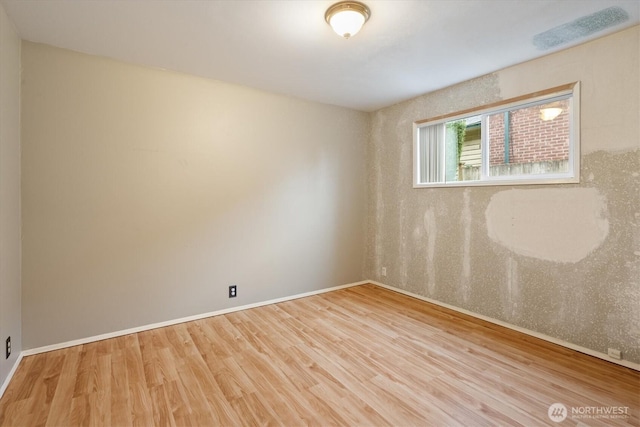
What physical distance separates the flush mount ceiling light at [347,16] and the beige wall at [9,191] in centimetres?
215

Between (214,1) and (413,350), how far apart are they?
2.94 metres

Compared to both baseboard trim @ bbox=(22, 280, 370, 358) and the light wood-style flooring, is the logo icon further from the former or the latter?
baseboard trim @ bbox=(22, 280, 370, 358)

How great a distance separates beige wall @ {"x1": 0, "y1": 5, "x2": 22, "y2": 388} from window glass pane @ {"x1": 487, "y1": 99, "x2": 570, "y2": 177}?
13.3 feet

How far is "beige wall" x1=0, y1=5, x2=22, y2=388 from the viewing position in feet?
6.41

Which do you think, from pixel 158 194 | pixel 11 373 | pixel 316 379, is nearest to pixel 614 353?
pixel 316 379

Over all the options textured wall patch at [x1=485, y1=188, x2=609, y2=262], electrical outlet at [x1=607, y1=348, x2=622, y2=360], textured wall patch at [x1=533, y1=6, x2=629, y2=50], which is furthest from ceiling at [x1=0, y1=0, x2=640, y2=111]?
electrical outlet at [x1=607, y1=348, x2=622, y2=360]

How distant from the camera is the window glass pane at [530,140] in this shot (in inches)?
103

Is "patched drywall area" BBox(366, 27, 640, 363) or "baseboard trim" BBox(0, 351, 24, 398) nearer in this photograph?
"baseboard trim" BBox(0, 351, 24, 398)

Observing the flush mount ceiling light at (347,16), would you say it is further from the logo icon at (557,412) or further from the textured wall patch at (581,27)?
the logo icon at (557,412)

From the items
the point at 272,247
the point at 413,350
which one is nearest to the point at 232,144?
the point at 272,247

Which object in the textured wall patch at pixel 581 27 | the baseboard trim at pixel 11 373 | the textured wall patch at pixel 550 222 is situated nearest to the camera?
the baseboard trim at pixel 11 373

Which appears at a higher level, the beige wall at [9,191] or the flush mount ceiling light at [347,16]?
the flush mount ceiling light at [347,16]

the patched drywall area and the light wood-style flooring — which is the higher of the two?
the patched drywall area

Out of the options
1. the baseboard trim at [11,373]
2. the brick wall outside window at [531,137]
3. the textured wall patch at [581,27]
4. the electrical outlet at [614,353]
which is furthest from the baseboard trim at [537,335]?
the baseboard trim at [11,373]
